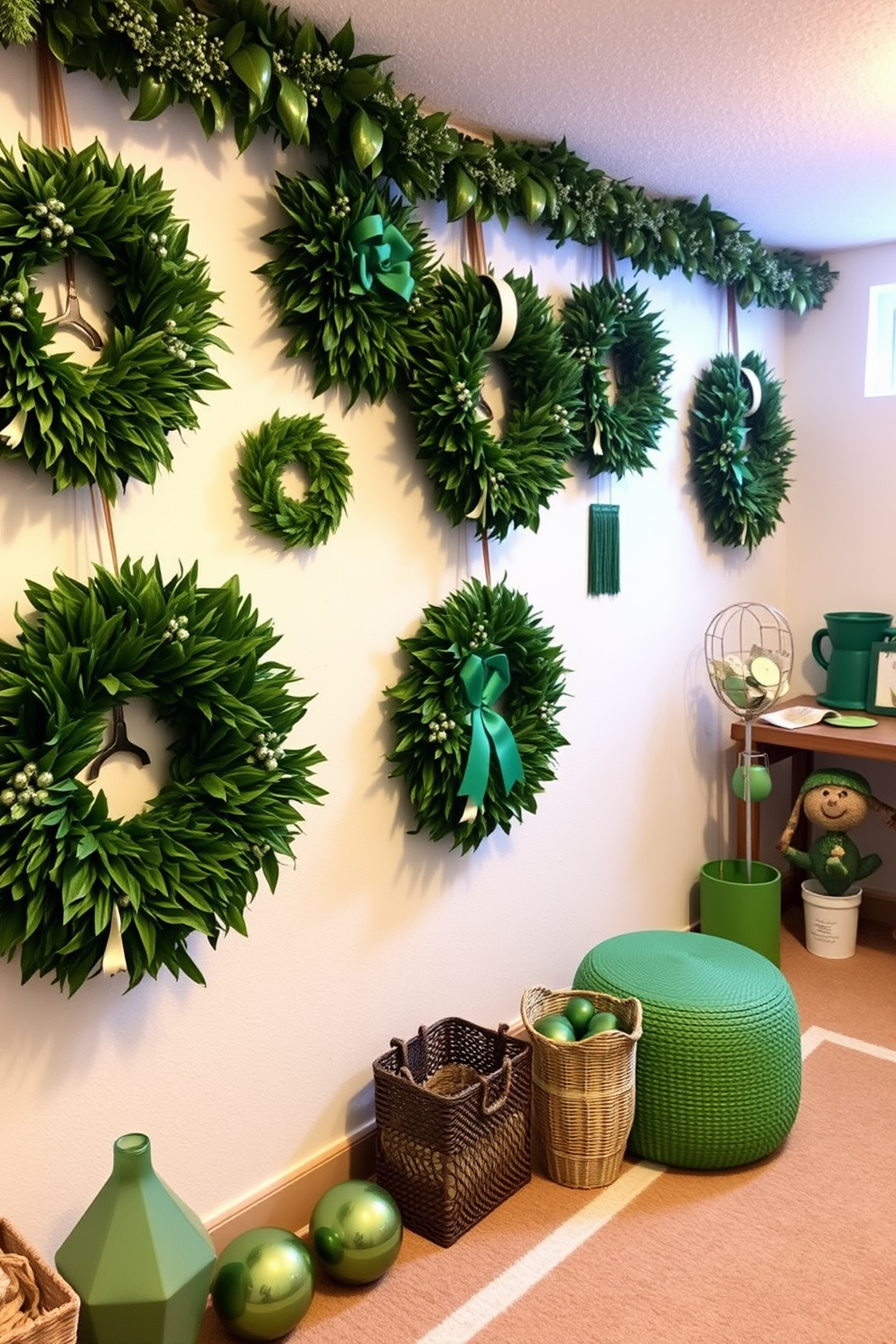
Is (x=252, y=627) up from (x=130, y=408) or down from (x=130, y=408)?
down

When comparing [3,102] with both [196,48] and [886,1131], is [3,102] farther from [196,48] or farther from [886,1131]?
[886,1131]

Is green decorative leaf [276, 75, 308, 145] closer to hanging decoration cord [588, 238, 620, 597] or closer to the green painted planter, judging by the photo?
hanging decoration cord [588, 238, 620, 597]

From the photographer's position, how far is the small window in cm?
337

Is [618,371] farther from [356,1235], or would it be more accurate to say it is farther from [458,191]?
[356,1235]

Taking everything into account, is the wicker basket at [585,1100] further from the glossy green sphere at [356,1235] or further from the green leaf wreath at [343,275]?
the green leaf wreath at [343,275]

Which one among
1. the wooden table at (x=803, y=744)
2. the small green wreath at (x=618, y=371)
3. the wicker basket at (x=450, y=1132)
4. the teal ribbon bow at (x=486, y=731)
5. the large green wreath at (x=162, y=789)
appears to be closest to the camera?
the large green wreath at (x=162, y=789)

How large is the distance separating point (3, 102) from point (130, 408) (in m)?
0.45

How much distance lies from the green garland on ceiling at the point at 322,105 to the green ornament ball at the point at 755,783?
1.46 meters

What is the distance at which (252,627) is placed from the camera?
175 cm

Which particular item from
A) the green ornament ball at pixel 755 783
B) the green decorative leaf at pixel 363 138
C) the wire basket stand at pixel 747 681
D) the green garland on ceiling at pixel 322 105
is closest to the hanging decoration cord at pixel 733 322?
the green garland on ceiling at pixel 322 105

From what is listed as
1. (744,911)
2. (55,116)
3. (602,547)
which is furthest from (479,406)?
(744,911)

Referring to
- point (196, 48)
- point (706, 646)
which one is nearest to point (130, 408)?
point (196, 48)

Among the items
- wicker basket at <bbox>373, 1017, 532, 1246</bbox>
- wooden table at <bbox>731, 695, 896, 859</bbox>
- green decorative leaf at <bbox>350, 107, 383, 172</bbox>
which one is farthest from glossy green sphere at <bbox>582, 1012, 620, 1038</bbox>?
green decorative leaf at <bbox>350, 107, 383, 172</bbox>

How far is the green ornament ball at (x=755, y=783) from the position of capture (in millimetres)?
3057
